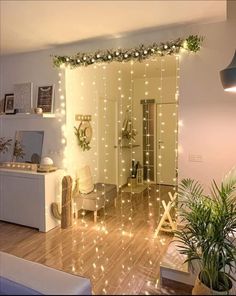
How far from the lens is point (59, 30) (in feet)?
10.2

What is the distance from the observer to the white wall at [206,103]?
294 centimetres

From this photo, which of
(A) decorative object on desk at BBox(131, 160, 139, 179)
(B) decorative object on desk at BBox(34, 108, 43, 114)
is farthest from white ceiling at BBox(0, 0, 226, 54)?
A: (A) decorative object on desk at BBox(131, 160, 139, 179)

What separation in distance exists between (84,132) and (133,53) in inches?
62.0

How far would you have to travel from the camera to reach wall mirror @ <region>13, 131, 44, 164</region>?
405cm

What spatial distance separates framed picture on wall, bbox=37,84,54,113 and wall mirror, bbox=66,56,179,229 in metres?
A: 0.27

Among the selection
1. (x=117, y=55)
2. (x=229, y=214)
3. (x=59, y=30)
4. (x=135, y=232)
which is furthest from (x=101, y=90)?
(x=229, y=214)

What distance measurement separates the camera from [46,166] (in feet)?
12.1

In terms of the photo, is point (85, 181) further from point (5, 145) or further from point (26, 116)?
point (5, 145)

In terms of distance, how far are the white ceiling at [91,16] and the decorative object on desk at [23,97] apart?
0.82m

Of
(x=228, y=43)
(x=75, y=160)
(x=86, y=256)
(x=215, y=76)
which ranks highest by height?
(x=228, y=43)

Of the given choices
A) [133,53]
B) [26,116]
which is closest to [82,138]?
[26,116]

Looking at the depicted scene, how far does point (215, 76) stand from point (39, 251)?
2.87 meters

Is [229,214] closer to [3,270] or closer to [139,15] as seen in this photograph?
[3,270]

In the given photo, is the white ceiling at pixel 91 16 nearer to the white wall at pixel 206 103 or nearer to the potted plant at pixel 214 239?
the white wall at pixel 206 103
